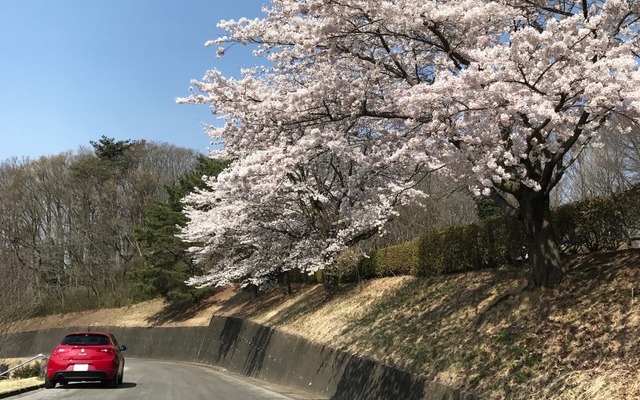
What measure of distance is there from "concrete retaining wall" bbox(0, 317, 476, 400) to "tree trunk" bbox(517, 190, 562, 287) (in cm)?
293

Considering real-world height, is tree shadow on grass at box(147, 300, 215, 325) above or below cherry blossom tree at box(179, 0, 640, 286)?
below

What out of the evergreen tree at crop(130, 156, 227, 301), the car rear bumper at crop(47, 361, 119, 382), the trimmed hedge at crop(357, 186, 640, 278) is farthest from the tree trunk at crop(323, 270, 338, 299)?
the evergreen tree at crop(130, 156, 227, 301)

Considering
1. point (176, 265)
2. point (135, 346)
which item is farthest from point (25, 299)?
point (135, 346)

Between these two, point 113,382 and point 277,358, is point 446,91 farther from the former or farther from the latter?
point 277,358

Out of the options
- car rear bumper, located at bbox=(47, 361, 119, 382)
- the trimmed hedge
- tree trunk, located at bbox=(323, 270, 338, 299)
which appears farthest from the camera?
tree trunk, located at bbox=(323, 270, 338, 299)

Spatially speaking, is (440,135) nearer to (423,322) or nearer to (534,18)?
(534,18)

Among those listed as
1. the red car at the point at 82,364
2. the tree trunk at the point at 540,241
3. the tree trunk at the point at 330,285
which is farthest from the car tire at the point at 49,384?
the tree trunk at the point at 540,241

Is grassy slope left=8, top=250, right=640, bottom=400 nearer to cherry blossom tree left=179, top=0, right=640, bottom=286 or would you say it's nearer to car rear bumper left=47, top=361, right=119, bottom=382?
cherry blossom tree left=179, top=0, right=640, bottom=286

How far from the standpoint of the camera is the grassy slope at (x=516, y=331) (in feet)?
24.3

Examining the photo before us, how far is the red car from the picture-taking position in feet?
48.7

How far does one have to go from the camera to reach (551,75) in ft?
26.7

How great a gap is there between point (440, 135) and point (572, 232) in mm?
4129

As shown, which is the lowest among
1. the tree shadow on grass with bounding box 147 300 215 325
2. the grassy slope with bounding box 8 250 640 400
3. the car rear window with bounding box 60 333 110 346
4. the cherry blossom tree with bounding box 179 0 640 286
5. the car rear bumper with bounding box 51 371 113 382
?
the tree shadow on grass with bounding box 147 300 215 325

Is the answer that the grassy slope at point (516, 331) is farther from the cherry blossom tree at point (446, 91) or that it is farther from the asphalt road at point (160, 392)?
the asphalt road at point (160, 392)
